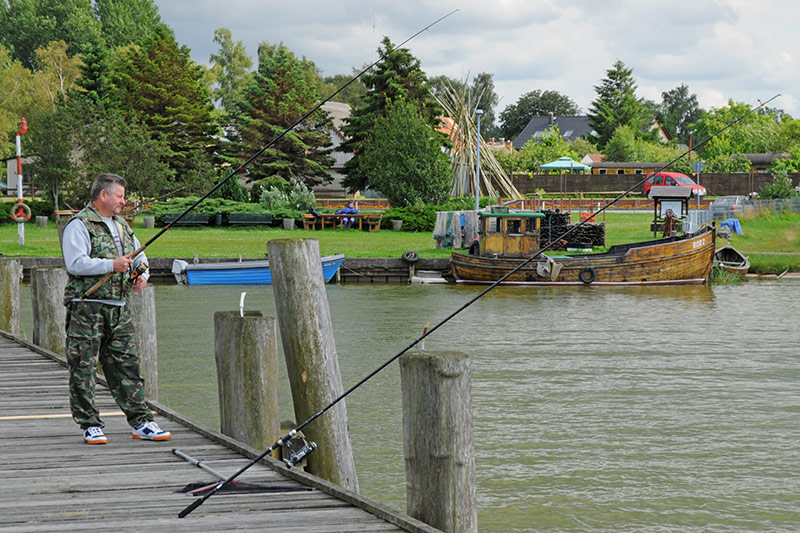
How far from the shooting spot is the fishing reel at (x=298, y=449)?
5980mm

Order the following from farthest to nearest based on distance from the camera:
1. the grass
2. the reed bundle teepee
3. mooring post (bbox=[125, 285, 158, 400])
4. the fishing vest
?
the reed bundle teepee
the grass
mooring post (bbox=[125, 285, 158, 400])
the fishing vest

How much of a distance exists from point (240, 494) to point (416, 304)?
59.4 feet

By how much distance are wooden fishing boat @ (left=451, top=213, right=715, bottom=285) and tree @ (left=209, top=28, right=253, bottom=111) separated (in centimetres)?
5516

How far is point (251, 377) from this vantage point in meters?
6.20

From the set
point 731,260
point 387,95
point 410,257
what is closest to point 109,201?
point 410,257

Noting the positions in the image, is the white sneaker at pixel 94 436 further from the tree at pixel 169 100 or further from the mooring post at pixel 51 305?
the tree at pixel 169 100

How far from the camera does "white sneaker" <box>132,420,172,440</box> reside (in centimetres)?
619

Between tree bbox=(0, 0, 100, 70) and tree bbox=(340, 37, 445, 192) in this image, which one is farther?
tree bbox=(0, 0, 100, 70)

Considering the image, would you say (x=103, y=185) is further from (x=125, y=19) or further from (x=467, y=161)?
(x=125, y=19)

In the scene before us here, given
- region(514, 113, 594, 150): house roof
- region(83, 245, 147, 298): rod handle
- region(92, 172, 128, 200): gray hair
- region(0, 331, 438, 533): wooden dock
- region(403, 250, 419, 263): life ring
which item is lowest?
region(0, 331, 438, 533): wooden dock

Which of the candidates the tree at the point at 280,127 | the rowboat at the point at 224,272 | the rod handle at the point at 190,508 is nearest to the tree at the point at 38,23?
the tree at the point at 280,127

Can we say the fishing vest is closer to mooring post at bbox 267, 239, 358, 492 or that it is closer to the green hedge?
mooring post at bbox 267, 239, 358, 492

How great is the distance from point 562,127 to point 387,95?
175 feet

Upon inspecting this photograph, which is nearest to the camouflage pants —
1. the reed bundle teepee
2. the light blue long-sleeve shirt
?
the light blue long-sleeve shirt
